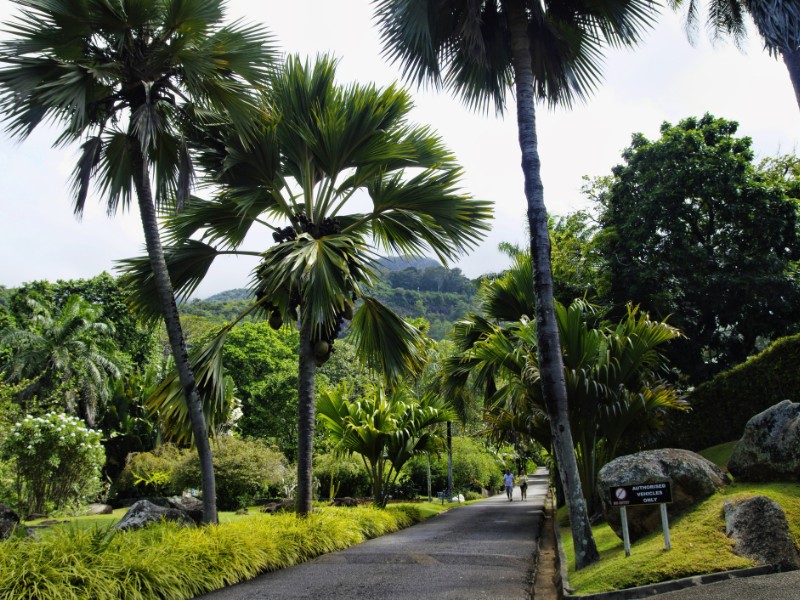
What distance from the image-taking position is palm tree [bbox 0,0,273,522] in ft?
25.8

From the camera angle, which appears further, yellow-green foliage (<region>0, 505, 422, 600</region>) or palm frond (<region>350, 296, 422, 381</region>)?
palm frond (<region>350, 296, 422, 381</region>)

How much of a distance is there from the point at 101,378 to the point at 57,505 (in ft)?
46.2

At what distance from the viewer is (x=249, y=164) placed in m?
10.2

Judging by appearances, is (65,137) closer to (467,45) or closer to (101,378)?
(467,45)

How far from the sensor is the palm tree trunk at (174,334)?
28.6 feet

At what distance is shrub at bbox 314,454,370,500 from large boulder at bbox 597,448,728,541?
15432 millimetres

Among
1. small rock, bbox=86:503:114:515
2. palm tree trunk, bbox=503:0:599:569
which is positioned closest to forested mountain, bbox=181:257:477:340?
small rock, bbox=86:503:114:515

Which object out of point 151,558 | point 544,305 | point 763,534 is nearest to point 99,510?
point 151,558

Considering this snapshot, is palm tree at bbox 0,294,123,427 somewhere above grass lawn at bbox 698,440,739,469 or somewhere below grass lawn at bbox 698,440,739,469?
above

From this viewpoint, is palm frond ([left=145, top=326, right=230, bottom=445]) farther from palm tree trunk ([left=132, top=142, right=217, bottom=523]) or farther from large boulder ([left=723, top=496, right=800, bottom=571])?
large boulder ([left=723, top=496, right=800, bottom=571])

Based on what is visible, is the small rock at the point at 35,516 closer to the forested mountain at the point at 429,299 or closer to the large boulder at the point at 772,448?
the large boulder at the point at 772,448

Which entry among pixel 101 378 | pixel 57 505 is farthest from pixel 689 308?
pixel 101 378

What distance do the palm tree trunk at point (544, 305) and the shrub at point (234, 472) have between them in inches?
490

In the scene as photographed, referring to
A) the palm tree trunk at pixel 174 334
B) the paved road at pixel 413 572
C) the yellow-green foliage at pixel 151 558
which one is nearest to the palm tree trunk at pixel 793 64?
the paved road at pixel 413 572
